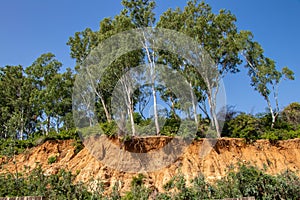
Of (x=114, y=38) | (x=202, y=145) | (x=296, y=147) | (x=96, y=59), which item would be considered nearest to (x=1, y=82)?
(x=96, y=59)

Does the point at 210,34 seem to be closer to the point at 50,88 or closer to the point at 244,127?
the point at 244,127

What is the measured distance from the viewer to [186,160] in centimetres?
1391

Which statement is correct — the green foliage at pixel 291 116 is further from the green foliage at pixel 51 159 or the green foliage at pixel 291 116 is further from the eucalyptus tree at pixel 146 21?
the green foliage at pixel 51 159

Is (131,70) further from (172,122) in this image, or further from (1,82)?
(1,82)

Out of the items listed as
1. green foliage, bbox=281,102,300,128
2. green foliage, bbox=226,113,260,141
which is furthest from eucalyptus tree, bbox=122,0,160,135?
green foliage, bbox=281,102,300,128

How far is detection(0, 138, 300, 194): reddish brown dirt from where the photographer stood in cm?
1319

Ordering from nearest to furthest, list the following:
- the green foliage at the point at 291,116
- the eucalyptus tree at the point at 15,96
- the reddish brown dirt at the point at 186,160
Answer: the reddish brown dirt at the point at 186,160
the green foliage at the point at 291,116
the eucalyptus tree at the point at 15,96

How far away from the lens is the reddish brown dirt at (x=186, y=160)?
43.3 ft

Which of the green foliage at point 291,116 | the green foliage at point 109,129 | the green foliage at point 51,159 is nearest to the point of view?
the green foliage at point 109,129

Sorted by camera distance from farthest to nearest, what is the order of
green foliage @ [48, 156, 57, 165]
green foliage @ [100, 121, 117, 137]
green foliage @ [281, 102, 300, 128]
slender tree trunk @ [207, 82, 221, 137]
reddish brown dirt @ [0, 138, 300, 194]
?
green foliage @ [281, 102, 300, 128], slender tree trunk @ [207, 82, 221, 137], green foliage @ [48, 156, 57, 165], green foliage @ [100, 121, 117, 137], reddish brown dirt @ [0, 138, 300, 194]

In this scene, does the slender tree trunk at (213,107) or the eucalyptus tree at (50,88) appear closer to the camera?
the slender tree trunk at (213,107)

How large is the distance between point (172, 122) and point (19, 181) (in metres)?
9.37

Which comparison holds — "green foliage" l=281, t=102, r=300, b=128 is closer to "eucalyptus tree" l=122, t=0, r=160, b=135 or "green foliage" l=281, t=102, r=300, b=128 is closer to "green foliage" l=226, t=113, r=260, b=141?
"green foliage" l=226, t=113, r=260, b=141

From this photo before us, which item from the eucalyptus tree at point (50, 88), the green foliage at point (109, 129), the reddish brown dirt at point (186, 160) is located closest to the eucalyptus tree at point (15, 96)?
the eucalyptus tree at point (50, 88)
